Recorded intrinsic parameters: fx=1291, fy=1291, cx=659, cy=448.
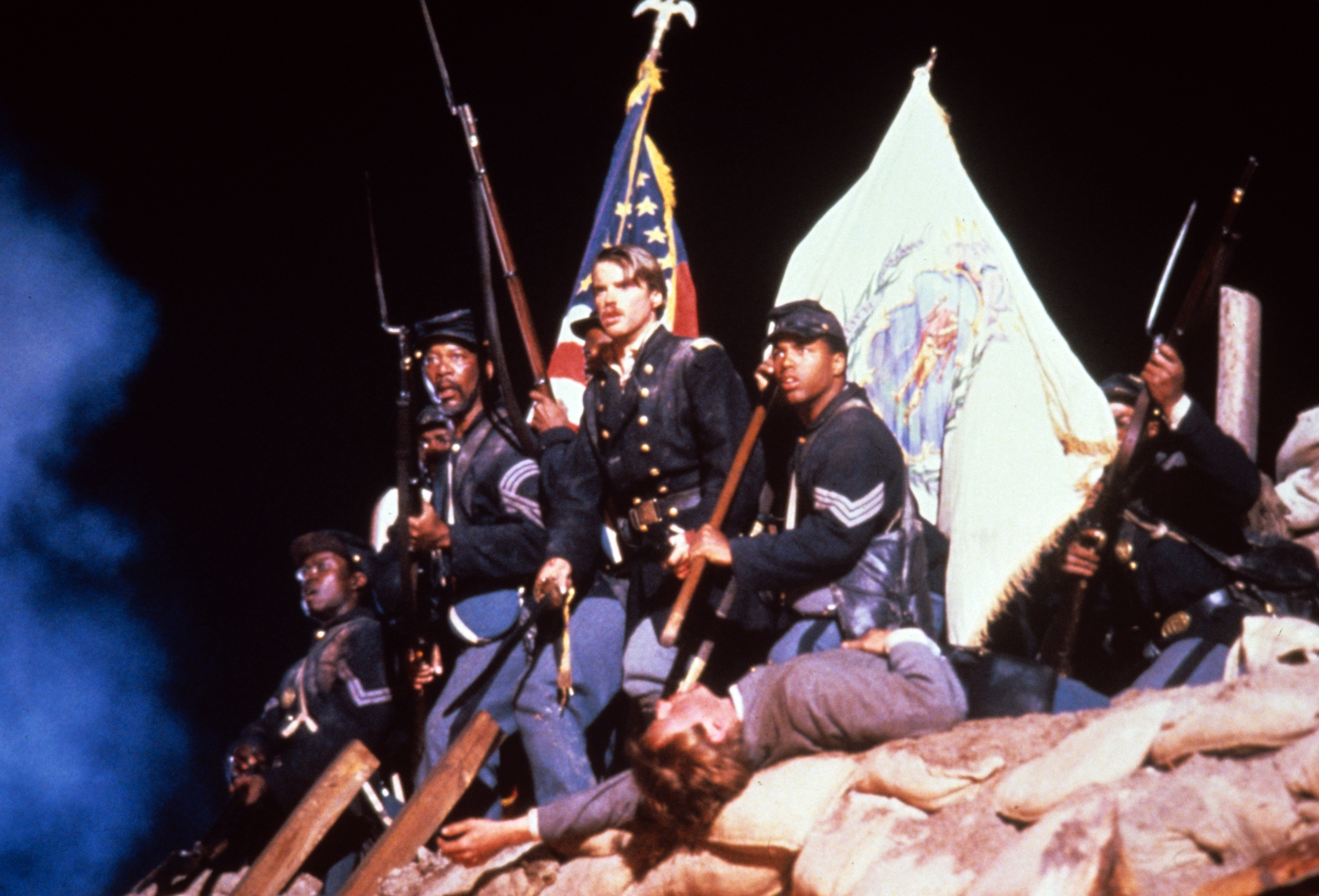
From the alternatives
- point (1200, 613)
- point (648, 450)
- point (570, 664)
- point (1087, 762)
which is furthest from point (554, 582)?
point (1200, 613)

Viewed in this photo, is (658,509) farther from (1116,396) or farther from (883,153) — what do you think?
(883,153)

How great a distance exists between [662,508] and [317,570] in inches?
85.9

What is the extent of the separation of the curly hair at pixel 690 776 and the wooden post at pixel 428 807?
729 mm

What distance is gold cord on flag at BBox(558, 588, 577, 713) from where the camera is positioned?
4.39m

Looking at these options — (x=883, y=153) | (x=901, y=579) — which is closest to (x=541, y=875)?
(x=901, y=579)

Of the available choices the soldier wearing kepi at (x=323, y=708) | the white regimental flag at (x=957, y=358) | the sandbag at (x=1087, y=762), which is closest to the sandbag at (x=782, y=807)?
the sandbag at (x=1087, y=762)

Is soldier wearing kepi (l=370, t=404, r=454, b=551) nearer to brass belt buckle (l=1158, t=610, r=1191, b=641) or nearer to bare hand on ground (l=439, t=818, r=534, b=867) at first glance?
bare hand on ground (l=439, t=818, r=534, b=867)

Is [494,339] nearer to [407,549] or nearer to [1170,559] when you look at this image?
[407,549]

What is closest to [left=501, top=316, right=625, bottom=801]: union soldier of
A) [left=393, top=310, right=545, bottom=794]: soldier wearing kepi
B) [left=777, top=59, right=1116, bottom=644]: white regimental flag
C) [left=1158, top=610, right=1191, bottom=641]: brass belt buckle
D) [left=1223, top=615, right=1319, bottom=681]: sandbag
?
[left=393, top=310, right=545, bottom=794]: soldier wearing kepi

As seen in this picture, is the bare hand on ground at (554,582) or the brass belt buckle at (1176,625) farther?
the bare hand on ground at (554,582)

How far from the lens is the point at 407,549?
15.6 ft

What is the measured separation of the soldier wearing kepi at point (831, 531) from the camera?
160 inches

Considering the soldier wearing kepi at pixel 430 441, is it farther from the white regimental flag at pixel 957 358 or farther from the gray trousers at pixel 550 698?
the white regimental flag at pixel 957 358

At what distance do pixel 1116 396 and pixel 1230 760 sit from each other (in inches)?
77.0
